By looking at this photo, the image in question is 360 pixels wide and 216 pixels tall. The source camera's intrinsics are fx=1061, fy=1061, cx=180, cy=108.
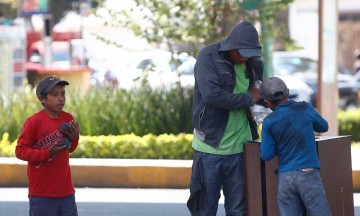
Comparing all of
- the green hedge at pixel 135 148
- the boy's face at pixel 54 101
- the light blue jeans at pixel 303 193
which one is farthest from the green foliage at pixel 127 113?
the light blue jeans at pixel 303 193

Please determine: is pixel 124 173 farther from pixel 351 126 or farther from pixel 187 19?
pixel 351 126

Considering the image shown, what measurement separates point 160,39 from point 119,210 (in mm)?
4892

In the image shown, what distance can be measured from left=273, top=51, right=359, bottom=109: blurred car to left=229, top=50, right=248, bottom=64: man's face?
55.8 feet

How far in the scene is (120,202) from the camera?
11.4m

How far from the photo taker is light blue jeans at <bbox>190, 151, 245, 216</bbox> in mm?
6797

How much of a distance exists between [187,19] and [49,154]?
8.96 m

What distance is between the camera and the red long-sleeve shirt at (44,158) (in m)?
6.50

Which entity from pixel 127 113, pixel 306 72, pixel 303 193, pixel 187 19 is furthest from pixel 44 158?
pixel 306 72

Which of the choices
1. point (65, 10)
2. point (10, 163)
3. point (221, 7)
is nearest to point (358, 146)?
point (221, 7)

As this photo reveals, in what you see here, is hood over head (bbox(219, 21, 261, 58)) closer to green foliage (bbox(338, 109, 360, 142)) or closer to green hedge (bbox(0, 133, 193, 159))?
green hedge (bbox(0, 133, 193, 159))

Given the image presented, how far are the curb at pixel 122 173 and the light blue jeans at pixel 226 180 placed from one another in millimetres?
5497

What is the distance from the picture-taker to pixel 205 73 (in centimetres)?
679

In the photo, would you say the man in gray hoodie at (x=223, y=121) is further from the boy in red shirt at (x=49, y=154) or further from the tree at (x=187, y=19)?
the tree at (x=187, y=19)

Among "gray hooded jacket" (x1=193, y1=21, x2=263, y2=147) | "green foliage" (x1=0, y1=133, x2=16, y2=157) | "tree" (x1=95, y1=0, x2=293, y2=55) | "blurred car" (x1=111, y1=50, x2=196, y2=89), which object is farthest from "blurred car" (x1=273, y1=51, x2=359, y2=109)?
"gray hooded jacket" (x1=193, y1=21, x2=263, y2=147)
